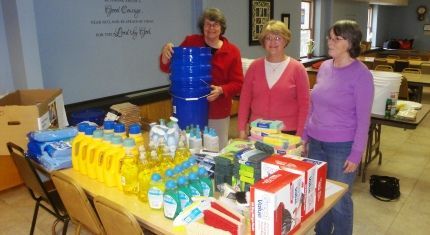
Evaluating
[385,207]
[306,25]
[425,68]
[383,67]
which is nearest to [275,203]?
[385,207]

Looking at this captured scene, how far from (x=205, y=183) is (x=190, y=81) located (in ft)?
3.29

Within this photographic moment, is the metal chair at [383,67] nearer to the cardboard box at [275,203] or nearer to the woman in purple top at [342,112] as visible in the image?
the woman in purple top at [342,112]

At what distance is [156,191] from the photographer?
1461 mm

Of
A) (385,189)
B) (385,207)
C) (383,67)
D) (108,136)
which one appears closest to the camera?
(108,136)

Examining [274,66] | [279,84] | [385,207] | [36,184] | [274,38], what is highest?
[274,38]

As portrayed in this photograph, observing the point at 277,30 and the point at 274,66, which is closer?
the point at 277,30

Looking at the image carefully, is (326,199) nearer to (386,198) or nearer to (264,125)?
(264,125)

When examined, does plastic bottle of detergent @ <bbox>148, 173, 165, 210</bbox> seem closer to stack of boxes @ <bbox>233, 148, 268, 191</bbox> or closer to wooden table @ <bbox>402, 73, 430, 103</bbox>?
stack of boxes @ <bbox>233, 148, 268, 191</bbox>

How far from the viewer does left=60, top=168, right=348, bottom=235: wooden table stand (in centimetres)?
139

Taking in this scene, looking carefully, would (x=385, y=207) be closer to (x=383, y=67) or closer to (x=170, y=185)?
(x=170, y=185)

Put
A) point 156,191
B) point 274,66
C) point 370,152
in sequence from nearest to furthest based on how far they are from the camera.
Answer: point 156,191
point 274,66
point 370,152

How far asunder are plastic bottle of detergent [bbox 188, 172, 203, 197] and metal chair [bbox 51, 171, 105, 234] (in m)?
0.50

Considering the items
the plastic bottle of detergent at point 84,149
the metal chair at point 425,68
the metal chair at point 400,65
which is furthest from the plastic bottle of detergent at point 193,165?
the metal chair at point 400,65

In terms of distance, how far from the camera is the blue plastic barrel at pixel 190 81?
7.72 ft
